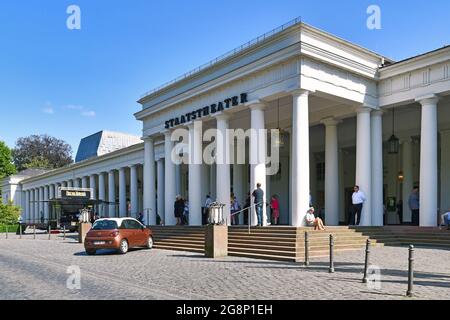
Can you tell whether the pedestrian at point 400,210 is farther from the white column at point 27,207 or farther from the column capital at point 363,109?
the white column at point 27,207

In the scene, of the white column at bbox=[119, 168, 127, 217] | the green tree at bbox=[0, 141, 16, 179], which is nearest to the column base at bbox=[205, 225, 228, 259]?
the white column at bbox=[119, 168, 127, 217]

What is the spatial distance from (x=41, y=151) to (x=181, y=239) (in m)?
85.5

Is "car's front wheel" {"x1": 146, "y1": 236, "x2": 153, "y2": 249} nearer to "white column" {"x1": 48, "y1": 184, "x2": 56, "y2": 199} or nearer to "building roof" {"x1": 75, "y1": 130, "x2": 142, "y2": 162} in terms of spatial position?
"white column" {"x1": 48, "y1": 184, "x2": 56, "y2": 199}

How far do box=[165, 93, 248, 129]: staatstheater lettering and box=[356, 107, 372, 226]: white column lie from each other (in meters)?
5.46

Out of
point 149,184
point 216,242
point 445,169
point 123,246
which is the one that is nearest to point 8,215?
point 149,184

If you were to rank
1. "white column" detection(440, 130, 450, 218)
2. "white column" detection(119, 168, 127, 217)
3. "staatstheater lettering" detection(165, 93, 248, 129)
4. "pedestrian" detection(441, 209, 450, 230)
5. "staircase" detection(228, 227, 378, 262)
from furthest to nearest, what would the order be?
"white column" detection(119, 168, 127, 217) → "white column" detection(440, 130, 450, 218) → "staatstheater lettering" detection(165, 93, 248, 129) → "pedestrian" detection(441, 209, 450, 230) → "staircase" detection(228, 227, 378, 262)

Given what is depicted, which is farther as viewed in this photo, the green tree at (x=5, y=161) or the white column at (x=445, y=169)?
the green tree at (x=5, y=161)

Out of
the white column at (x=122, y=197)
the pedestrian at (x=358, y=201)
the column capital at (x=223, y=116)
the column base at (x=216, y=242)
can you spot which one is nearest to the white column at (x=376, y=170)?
the pedestrian at (x=358, y=201)

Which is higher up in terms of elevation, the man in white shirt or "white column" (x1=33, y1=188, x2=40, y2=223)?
the man in white shirt

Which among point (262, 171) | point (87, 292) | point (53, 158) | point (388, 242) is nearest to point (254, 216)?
point (262, 171)

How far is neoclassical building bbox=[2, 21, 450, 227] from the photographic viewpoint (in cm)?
1875

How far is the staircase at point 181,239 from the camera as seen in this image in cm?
1951

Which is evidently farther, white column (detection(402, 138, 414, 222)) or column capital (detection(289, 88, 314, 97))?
white column (detection(402, 138, 414, 222))

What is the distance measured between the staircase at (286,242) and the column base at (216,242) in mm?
571
